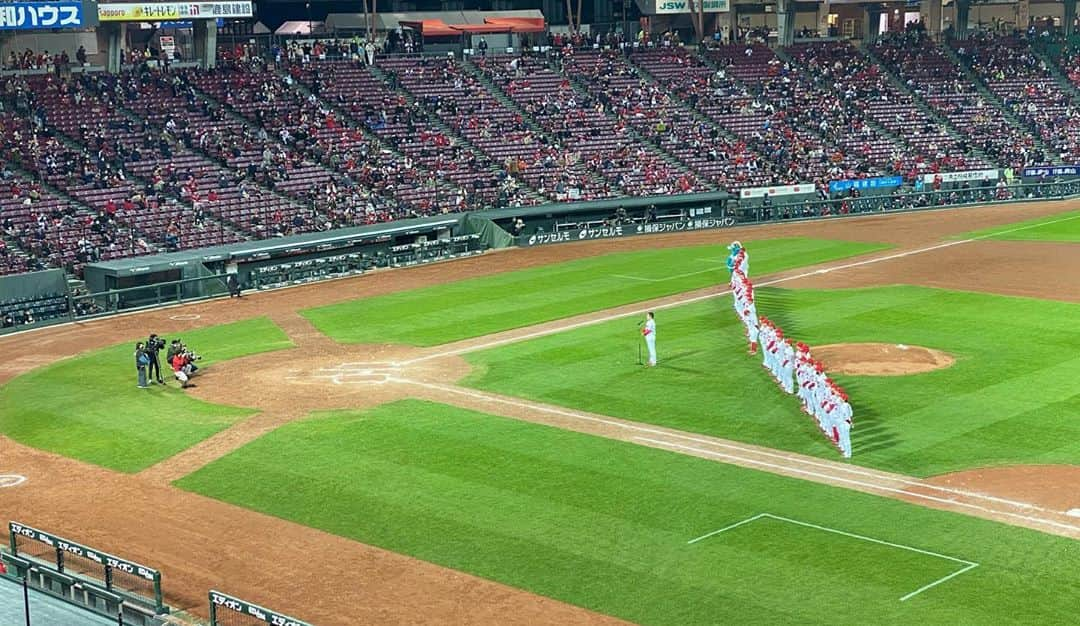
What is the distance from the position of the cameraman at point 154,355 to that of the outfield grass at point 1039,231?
37856 millimetres

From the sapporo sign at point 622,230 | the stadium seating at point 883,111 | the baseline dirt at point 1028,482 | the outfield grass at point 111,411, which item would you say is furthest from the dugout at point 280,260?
the baseline dirt at point 1028,482

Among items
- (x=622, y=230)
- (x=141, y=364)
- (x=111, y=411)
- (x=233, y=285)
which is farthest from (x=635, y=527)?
(x=622, y=230)

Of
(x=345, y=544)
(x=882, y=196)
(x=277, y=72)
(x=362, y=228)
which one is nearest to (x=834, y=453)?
(x=345, y=544)

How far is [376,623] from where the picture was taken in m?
22.6

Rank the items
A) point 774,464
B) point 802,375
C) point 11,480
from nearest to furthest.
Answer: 1. point 774,464
2. point 11,480
3. point 802,375

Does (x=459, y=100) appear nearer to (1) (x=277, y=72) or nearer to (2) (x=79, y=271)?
(1) (x=277, y=72)

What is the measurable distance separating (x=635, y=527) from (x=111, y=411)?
56.0 ft

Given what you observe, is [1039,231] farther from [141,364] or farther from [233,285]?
[141,364]

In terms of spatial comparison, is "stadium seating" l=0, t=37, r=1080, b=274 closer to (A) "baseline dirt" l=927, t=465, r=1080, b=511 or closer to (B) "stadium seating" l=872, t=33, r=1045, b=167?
(B) "stadium seating" l=872, t=33, r=1045, b=167

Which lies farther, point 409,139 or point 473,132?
point 473,132

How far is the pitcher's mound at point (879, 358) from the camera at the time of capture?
37.6 metres

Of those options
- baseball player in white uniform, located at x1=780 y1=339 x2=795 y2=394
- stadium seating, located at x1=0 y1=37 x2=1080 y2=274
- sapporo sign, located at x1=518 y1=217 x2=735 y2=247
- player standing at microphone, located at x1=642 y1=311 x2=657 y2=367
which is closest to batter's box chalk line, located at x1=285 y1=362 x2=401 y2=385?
player standing at microphone, located at x1=642 y1=311 x2=657 y2=367

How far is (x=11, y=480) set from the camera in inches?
1238

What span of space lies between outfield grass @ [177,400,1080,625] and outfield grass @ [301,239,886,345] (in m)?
12.9
